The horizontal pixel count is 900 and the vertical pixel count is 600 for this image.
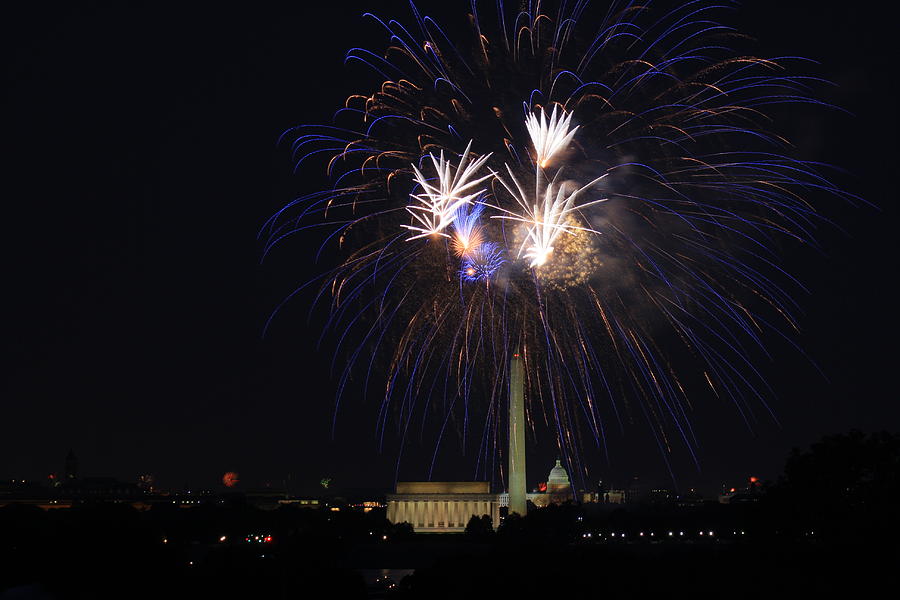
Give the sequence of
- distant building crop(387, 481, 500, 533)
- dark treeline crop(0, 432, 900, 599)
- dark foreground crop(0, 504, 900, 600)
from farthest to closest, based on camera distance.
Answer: distant building crop(387, 481, 500, 533)
dark treeline crop(0, 432, 900, 599)
dark foreground crop(0, 504, 900, 600)

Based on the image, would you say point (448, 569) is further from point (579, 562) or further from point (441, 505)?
point (441, 505)

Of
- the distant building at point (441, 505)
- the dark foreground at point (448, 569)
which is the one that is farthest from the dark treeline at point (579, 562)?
the distant building at point (441, 505)

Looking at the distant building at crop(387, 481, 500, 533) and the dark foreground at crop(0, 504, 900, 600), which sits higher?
the distant building at crop(387, 481, 500, 533)

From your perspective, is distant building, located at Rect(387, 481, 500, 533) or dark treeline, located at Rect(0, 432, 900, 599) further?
distant building, located at Rect(387, 481, 500, 533)

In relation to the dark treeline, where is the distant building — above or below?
above

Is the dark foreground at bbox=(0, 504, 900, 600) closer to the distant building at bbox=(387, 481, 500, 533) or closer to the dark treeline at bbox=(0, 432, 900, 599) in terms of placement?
the dark treeline at bbox=(0, 432, 900, 599)

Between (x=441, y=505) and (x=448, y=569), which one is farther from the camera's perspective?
(x=441, y=505)

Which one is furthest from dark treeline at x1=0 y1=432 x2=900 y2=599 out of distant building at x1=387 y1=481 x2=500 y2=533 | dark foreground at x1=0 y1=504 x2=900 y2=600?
distant building at x1=387 y1=481 x2=500 y2=533

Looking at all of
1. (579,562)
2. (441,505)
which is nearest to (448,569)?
(579,562)

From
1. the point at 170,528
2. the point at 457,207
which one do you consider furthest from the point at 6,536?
the point at 457,207

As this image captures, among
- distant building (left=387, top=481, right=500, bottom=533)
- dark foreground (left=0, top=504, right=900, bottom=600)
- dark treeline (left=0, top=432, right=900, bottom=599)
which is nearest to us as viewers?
dark foreground (left=0, top=504, right=900, bottom=600)
